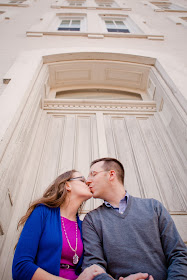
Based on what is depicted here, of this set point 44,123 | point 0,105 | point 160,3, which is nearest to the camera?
point 0,105

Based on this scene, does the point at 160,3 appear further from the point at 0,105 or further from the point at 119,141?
the point at 0,105

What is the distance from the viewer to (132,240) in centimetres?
134

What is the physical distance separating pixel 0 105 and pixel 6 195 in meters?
1.39

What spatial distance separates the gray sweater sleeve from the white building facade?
80cm

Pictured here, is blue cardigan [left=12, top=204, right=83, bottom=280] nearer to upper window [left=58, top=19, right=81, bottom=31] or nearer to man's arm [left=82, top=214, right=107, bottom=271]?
man's arm [left=82, top=214, right=107, bottom=271]

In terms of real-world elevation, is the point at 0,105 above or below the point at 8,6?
below

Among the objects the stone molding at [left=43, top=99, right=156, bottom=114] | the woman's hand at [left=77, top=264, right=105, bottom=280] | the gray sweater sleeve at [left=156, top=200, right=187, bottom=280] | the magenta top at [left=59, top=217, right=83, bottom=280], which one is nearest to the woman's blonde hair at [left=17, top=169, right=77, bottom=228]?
the magenta top at [left=59, top=217, right=83, bottom=280]

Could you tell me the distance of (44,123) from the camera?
346cm

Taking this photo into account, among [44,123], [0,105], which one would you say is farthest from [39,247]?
[44,123]

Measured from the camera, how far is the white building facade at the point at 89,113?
2277 mm

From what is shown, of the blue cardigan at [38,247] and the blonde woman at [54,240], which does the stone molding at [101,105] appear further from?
the blue cardigan at [38,247]

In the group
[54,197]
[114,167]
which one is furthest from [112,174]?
[54,197]

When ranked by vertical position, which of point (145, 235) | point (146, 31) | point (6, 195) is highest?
point (146, 31)

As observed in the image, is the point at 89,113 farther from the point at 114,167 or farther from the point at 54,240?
the point at 54,240
